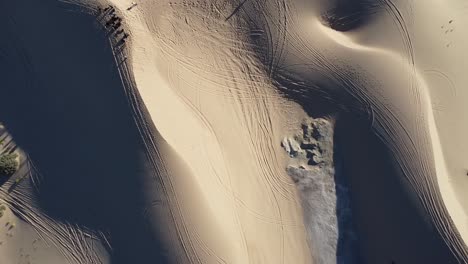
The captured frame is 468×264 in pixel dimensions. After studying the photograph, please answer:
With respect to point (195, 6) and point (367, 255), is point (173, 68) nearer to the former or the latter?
point (195, 6)

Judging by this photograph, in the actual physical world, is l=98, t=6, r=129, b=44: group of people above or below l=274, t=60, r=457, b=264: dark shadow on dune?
above

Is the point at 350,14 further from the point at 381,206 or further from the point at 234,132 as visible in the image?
the point at 381,206

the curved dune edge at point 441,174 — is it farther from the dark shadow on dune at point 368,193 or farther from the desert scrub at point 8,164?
the desert scrub at point 8,164

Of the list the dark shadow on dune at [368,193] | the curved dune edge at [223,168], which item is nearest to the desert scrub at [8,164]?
the curved dune edge at [223,168]

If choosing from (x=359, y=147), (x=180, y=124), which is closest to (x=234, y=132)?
(x=180, y=124)

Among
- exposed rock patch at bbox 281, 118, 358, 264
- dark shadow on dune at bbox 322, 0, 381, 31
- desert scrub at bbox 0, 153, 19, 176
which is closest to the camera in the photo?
desert scrub at bbox 0, 153, 19, 176

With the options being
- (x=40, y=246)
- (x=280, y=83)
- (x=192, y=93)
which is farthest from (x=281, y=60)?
(x=40, y=246)

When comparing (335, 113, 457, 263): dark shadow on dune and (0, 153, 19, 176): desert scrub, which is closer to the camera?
(0, 153, 19, 176): desert scrub

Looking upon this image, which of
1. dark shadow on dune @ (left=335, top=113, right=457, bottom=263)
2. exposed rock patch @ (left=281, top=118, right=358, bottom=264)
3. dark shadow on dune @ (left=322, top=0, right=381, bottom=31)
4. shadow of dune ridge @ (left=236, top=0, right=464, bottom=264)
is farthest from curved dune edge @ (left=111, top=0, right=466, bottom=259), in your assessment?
dark shadow on dune @ (left=322, top=0, right=381, bottom=31)

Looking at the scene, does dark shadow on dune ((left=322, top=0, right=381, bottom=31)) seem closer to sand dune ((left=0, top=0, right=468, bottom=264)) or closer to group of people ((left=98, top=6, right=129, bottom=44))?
sand dune ((left=0, top=0, right=468, bottom=264))
